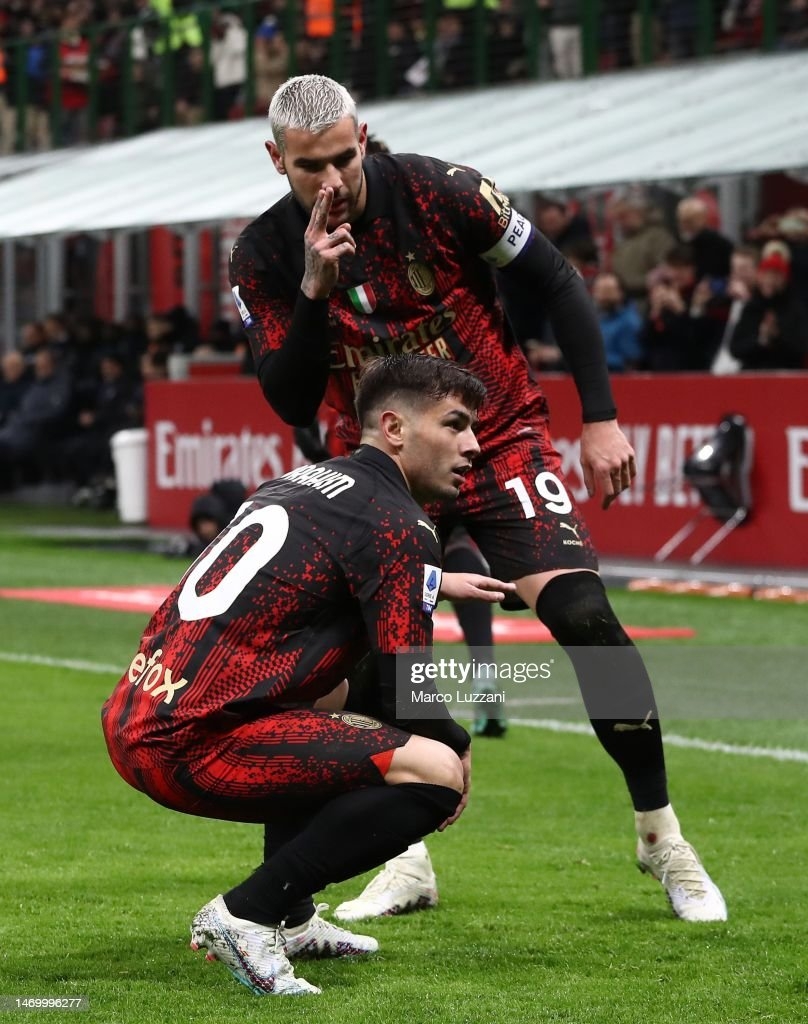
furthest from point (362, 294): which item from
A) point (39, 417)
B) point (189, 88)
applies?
point (189, 88)

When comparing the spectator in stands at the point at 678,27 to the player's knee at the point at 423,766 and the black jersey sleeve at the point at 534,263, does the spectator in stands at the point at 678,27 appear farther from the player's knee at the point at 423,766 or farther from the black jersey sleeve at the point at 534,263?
the player's knee at the point at 423,766

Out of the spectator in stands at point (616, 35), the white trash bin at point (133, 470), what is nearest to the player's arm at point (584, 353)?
the white trash bin at point (133, 470)

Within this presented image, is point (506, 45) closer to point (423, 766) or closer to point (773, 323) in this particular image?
Result: point (773, 323)

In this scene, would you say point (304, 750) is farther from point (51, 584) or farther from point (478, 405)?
point (51, 584)

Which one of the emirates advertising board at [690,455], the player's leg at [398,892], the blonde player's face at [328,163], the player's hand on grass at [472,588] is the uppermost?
the blonde player's face at [328,163]

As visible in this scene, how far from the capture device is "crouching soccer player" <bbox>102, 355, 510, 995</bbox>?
4.36 m

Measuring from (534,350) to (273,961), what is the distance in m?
11.7

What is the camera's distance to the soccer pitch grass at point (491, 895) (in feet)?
14.6

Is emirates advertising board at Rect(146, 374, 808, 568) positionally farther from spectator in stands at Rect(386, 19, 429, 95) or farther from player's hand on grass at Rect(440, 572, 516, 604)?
player's hand on grass at Rect(440, 572, 516, 604)

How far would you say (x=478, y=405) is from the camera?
4.66 m

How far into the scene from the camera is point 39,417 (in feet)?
77.2

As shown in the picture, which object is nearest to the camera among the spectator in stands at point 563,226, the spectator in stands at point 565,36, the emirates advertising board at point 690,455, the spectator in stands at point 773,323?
the emirates advertising board at point 690,455

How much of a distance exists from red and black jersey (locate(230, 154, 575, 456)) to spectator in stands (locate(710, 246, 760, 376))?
8839mm

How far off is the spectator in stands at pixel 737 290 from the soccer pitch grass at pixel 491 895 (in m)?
6.16
